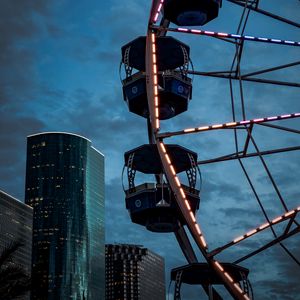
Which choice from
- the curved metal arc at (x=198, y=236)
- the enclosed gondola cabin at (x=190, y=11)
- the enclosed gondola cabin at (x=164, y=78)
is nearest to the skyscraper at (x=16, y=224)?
the enclosed gondola cabin at (x=164, y=78)

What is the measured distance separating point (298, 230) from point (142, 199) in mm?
9350

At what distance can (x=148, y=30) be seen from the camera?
32406 mm

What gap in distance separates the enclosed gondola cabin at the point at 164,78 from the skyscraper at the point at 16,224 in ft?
461

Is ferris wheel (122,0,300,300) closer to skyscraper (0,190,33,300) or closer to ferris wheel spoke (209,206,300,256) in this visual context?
ferris wheel spoke (209,206,300,256)

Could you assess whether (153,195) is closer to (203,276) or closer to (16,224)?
(203,276)

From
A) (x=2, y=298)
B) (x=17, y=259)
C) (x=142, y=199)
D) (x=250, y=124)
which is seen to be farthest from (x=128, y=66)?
(x=17, y=259)

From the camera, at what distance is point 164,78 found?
113 ft

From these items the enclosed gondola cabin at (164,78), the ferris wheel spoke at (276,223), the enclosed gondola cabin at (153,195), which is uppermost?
the enclosed gondola cabin at (164,78)

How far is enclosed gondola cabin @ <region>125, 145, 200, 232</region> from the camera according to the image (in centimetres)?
3297

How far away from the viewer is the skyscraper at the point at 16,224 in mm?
177375

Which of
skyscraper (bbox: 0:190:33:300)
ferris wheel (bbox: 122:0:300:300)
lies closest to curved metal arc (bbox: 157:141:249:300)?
ferris wheel (bbox: 122:0:300:300)

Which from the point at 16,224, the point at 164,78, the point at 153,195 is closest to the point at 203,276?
the point at 153,195

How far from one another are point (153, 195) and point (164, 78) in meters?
5.41

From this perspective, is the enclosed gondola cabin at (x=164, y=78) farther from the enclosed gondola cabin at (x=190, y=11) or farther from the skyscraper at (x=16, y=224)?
the skyscraper at (x=16, y=224)
